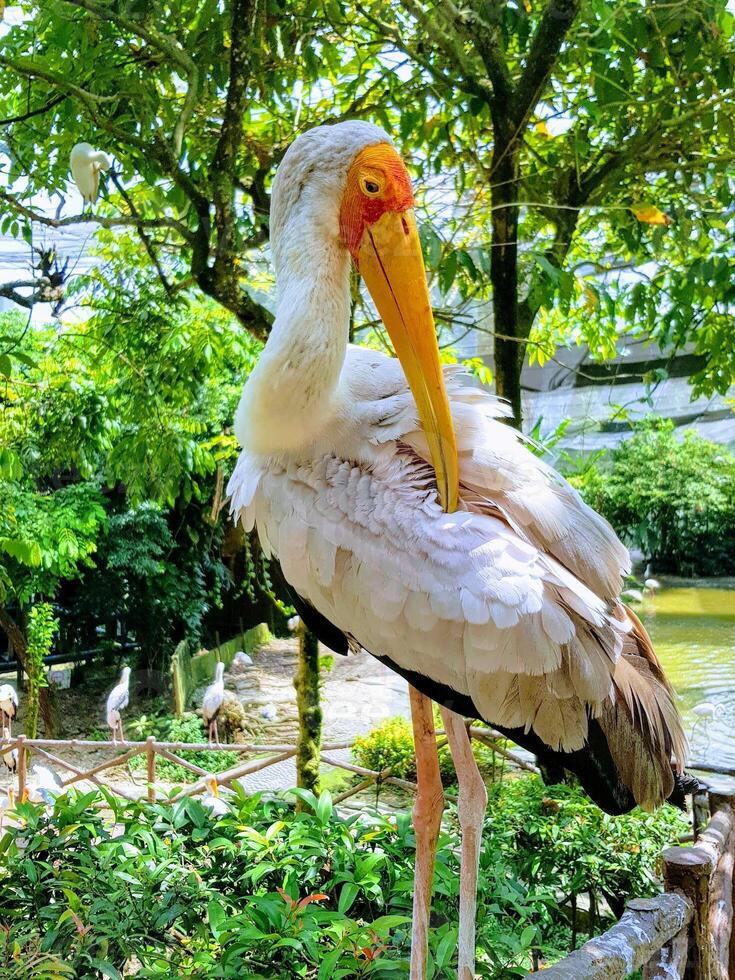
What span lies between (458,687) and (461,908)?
626 millimetres

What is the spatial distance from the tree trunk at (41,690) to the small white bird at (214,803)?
15.9 feet

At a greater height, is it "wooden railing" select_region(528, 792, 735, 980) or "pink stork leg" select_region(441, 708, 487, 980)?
"pink stork leg" select_region(441, 708, 487, 980)

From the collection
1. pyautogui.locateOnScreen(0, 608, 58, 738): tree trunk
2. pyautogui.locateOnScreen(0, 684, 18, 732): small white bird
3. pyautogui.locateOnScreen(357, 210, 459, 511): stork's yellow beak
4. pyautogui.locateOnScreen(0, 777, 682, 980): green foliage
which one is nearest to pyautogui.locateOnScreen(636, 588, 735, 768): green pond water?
pyautogui.locateOnScreen(0, 777, 682, 980): green foliage

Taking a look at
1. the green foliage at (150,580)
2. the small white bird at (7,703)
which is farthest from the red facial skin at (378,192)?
the green foliage at (150,580)

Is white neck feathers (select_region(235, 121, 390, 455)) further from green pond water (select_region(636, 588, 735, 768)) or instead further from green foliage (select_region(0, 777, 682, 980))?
green pond water (select_region(636, 588, 735, 768))

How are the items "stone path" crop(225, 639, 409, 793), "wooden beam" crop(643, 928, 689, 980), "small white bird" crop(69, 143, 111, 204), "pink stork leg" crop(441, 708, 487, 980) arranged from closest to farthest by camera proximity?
"pink stork leg" crop(441, 708, 487, 980), "wooden beam" crop(643, 928, 689, 980), "small white bird" crop(69, 143, 111, 204), "stone path" crop(225, 639, 409, 793)

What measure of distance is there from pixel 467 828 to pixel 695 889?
2.04 ft

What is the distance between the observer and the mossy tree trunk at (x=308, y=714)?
3564 mm

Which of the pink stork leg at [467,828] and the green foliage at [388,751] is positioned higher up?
the pink stork leg at [467,828]

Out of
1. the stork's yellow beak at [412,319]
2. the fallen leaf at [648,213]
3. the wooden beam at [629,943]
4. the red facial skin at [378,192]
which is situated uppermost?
the fallen leaf at [648,213]

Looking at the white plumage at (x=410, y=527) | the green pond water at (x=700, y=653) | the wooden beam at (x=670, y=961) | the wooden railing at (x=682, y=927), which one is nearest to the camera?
the white plumage at (x=410, y=527)

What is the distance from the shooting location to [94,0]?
2.52 metres

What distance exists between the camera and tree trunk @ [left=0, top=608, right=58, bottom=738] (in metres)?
8.56

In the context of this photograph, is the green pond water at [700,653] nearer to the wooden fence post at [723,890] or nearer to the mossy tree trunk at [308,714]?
the mossy tree trunk at [308,714]
